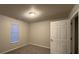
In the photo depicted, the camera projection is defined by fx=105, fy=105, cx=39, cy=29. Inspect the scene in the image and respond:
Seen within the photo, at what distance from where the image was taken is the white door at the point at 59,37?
14.9 feet

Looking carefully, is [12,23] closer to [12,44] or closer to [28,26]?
[12,44]

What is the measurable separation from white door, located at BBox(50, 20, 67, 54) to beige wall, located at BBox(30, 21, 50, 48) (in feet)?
6.23

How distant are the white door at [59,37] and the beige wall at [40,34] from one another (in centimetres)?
190

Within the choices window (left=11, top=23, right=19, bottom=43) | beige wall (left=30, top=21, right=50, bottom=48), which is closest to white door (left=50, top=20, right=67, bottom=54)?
beige wall (left=30, top=21, right=50, bottom=48)

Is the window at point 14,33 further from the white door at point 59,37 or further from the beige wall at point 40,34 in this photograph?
the white door at point 59,37

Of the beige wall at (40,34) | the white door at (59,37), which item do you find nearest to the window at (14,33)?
the beige wall at (40,34)

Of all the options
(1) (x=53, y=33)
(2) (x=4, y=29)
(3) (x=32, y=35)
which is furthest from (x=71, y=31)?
(3) (x=32, y=35)

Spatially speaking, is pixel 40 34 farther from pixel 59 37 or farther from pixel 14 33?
pixel 59 37

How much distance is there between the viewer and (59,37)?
465 centimetres

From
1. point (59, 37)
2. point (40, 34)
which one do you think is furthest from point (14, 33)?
point (59, 37)

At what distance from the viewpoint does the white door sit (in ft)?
14.9

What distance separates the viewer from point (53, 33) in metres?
4.81

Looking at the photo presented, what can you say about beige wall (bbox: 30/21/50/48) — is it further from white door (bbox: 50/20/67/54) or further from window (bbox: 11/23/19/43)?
white door (bbox: 50/20/67/54)

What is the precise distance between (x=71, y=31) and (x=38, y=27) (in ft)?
12.1
